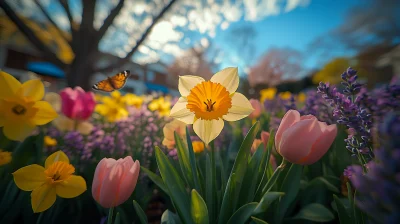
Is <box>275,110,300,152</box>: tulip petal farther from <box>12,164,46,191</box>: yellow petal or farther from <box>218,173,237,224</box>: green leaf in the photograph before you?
<box>12,164,46,191</box>: yellow petal

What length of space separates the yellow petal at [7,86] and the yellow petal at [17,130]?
108 millimetres

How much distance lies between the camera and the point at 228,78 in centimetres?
61

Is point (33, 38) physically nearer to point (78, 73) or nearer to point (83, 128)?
point (78, 73)

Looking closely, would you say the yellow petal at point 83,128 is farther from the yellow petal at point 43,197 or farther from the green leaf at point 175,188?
the green leaf at point 175,188

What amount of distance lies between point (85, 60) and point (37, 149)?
3316mm

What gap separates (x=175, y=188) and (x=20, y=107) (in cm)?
64

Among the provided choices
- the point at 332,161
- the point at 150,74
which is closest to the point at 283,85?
the point at 150,74

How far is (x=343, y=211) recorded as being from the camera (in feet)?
1.68

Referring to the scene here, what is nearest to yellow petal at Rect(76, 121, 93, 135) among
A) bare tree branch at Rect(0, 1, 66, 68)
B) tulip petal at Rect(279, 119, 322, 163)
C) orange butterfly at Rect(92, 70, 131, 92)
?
orange butterfly at Rect(92, 70, 131, 92)

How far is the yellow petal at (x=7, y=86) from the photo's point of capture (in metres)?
0.69

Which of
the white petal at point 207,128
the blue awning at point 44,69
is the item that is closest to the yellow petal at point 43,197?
the white petal at point 207,128

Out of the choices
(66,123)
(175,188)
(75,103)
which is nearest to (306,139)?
(175,188)

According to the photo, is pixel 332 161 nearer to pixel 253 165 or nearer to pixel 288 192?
pixel 288 192

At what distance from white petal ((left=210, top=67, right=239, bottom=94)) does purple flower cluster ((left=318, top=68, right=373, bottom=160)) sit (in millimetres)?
219
